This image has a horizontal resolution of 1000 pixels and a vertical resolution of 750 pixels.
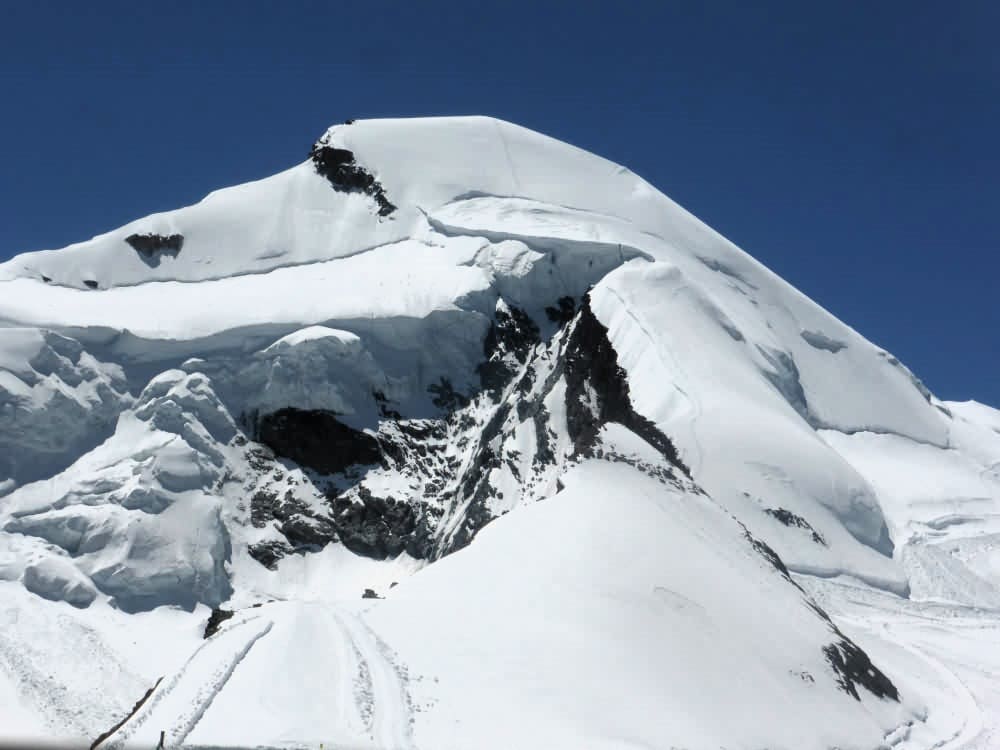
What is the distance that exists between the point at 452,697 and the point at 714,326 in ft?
217

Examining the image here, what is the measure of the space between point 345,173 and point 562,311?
93.9ft

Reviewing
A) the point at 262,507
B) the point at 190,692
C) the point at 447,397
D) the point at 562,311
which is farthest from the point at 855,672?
the point at 562,311

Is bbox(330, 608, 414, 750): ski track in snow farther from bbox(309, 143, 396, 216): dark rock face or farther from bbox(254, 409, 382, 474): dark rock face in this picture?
bbox(309, 143, 396, 216): dark rock face

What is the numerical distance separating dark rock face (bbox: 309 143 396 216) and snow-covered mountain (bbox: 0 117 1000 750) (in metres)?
0.40

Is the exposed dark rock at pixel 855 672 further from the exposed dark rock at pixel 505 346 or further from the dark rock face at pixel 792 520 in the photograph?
the exposed dark rock at pixel 505 346

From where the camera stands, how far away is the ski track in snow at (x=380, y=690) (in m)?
26.1

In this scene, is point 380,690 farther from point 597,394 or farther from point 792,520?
point 792,520

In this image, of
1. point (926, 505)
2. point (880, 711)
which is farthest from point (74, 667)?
point (926, 505)

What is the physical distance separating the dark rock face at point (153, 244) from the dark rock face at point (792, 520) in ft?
176

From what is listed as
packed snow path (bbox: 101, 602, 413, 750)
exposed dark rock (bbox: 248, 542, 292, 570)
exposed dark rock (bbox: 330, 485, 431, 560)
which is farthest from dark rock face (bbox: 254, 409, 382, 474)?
packed snow path (bbox: 101, 602, 413, 750)

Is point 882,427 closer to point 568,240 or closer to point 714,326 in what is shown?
point 714,326

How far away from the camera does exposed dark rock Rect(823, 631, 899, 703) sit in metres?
40.9

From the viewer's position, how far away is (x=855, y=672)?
42.5m

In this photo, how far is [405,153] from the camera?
345 ft
